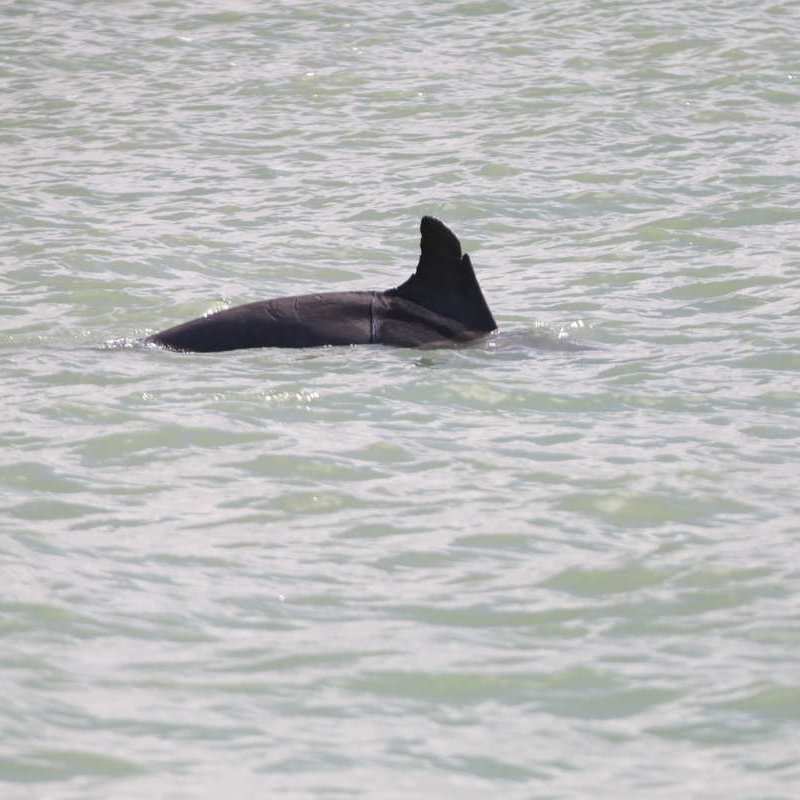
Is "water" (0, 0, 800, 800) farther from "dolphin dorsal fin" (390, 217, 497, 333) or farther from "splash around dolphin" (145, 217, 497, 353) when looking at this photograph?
"dolphin dorsal fin" (390, 217, 497, 333)

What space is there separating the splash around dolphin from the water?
0.68 ft

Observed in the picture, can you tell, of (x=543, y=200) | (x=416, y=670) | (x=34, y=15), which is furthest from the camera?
(x=34, y=15)

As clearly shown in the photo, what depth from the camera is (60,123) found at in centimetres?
1966

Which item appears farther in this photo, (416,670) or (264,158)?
(264,158)

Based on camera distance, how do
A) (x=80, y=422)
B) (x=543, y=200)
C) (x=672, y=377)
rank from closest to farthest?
(x=80, y=422) → (x=672, y=377) → (x=543, y=200)

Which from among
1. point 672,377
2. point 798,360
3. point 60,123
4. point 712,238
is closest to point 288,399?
point 672,377

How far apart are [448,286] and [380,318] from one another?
0.46 metres

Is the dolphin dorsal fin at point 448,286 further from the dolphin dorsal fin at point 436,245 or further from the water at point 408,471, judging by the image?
the water at point 408,471

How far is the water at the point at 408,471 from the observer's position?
18.5 ft

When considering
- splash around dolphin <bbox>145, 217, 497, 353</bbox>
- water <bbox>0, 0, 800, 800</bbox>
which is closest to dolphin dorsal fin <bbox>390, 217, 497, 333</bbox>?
splash around dolphin <bbox>145, 217, 497, 353</bbox>

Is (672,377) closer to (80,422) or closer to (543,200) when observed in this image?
(80,422)

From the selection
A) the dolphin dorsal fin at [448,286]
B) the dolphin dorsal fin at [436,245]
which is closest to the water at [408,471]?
the dolphin dorsal fin at [448,286]

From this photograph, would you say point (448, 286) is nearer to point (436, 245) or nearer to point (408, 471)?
point (436, 245)

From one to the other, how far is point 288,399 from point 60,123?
36.1ft
